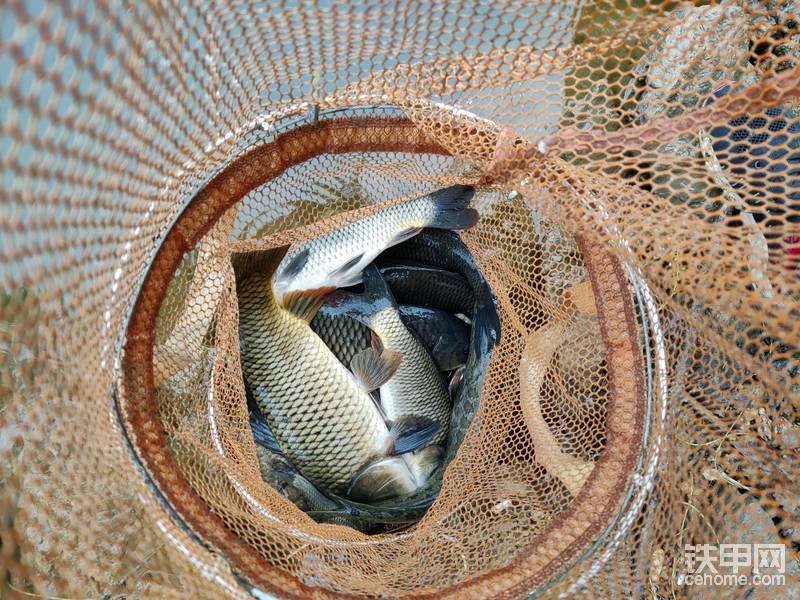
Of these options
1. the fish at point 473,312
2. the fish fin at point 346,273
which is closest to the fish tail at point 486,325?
the fish at point 473,312

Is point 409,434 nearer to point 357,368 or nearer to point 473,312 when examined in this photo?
point 357,368

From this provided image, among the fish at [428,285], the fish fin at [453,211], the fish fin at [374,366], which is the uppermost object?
the fish fin at [453,211]

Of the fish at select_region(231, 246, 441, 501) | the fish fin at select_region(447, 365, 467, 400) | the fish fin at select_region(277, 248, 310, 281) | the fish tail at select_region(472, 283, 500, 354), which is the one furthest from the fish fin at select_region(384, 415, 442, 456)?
the fish fin at select_region(277, 248, 310, 281)

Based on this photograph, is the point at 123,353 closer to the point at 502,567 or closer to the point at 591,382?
the point at 502,567

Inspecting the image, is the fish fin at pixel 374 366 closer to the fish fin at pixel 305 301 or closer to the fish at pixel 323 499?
the fish fin at pixel 305 301

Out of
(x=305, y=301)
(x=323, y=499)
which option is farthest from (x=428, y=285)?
(x=323, y=499)

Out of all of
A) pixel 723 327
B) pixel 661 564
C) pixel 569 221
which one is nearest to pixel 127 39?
pixel 569 221
